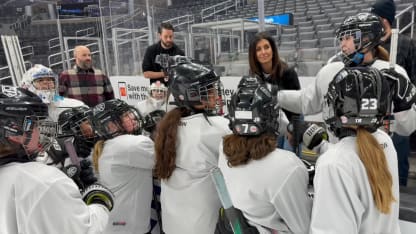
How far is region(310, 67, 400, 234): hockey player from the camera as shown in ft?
3.20

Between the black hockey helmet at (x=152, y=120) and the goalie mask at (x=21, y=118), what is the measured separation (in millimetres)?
1051

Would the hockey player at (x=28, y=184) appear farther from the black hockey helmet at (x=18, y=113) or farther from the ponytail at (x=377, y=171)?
the ponytail at (x=377, y=171)

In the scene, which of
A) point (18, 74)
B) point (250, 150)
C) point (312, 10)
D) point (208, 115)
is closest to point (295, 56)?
point (312, 10)

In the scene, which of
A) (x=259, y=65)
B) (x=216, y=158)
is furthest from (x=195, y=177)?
(x=259, y=65)

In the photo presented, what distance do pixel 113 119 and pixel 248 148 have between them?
2.64ft

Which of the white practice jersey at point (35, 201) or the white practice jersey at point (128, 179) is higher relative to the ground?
the white practice jersey at point (35, 201)

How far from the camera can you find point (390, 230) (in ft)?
3.43

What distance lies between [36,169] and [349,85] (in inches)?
38.6

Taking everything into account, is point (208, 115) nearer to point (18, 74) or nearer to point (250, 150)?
point (250, 150)

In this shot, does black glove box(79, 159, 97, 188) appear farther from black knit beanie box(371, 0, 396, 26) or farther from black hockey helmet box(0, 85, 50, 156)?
black knit beanie box(371, 0, 396, 26)

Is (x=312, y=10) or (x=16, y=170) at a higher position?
(x=312, y=10)

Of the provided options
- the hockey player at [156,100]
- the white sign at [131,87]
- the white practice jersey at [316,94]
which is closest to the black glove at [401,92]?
the white practice jersey at [316,94]

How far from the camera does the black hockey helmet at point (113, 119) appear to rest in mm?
1700

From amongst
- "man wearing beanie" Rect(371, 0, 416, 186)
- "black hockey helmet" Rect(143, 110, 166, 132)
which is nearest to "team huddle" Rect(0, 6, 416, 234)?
"black hockey helmet" Rect(143, 110, 166, 132)
